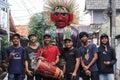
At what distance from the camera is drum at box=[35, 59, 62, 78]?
32.8 ft

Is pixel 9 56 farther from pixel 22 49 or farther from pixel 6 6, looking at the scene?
pixel 6 6

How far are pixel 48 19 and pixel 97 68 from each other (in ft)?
7.38

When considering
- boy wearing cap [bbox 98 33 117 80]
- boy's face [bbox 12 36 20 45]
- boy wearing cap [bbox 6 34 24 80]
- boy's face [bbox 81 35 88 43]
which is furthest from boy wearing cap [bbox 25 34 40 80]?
boy wearing cap [bbox 98 33 117 80]

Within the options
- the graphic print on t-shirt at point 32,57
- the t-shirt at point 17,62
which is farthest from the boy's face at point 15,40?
the graphic print on t-shirt at point 32,57

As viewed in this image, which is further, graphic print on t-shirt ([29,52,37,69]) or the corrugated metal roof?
the corrugated metal roof

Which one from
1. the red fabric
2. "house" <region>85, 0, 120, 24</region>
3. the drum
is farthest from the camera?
"house" <region>85, 0, 120, 24</region>

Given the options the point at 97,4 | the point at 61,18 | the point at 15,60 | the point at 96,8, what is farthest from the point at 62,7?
the point at 97,4

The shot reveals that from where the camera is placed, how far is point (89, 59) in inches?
407

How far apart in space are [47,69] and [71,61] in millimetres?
625

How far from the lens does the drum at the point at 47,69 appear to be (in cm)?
998

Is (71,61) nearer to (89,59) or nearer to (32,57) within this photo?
(89,59)

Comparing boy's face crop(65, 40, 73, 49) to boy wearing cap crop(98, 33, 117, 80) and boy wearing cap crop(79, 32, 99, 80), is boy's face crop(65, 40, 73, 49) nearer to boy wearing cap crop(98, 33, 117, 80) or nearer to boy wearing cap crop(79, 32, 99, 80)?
boy wearing cap crop(79, 32, 99, 80)

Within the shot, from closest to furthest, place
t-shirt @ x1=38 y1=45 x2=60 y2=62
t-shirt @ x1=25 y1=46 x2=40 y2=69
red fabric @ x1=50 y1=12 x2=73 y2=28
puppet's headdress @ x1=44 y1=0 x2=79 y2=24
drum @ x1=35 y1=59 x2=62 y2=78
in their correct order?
drum @ x1=35 y1=59 x2=62 y2=78
t-shirt @ x1=38 y1=45 x2=60 y2=62
t-shirt @ x1=25 y1=46 x2=40 y2=69
red fabric @ x1=50 y1=12 x2=73 y2=28
puppet's headdress @ x1=44 y1=0 x2=79 y2=24

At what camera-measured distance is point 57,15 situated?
11.6 m
